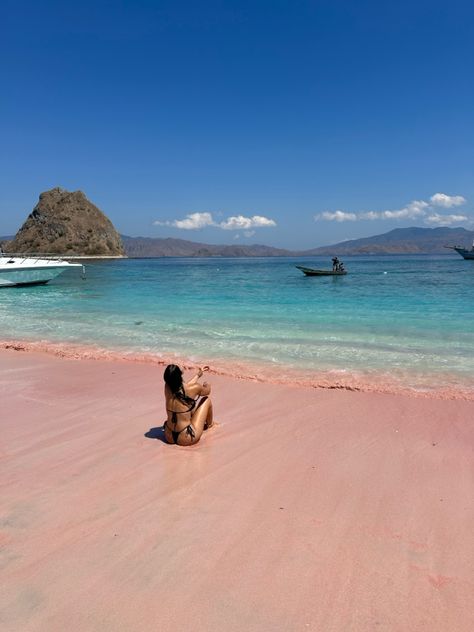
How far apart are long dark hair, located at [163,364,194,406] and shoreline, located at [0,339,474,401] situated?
10.2 ft

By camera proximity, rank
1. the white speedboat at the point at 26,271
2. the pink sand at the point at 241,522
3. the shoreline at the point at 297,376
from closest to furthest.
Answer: the pink sand at the point at 241,522, the shoreline at the point at 297,376, the white speedboat at the point at 26,271

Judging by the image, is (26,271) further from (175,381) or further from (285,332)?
(175,381)

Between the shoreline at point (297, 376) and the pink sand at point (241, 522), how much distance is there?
3.69 feet

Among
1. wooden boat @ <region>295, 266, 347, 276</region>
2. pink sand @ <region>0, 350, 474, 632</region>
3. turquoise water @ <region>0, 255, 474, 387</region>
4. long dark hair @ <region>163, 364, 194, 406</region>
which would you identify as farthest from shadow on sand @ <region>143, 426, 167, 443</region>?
wooden boat @ <region>295, 266, 347, 276</region>

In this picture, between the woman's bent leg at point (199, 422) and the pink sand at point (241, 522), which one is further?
the woman's bent leg at point (199, 422)

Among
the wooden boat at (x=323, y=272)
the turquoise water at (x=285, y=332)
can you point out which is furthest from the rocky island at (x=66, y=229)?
the turquoise water at (x=285, y=332)

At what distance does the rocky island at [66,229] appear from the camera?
15325 cm

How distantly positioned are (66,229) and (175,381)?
536 feet

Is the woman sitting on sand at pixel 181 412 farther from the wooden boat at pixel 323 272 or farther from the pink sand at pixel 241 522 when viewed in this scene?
the wooden boat at pixel 323 272

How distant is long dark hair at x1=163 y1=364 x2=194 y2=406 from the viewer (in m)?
4.89

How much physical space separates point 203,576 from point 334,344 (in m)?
9.22

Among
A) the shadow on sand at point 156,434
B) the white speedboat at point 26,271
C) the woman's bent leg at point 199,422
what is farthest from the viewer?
the white speedboat at point 26,271

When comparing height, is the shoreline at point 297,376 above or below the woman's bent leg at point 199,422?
below

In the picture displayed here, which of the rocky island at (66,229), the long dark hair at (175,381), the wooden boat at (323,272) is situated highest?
the rocky island at (66,229)
